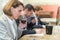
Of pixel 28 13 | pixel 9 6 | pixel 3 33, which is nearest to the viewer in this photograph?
pixel 3 33

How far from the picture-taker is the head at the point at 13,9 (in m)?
1.40

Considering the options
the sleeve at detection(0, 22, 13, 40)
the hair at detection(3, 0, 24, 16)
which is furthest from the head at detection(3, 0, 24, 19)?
the sleeve at detection(0, 22, 13, 40)

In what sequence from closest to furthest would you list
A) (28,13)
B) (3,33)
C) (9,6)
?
1. (3,33)
2. (9,6)
3. (28,13)

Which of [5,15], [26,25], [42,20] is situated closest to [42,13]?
[42,20]

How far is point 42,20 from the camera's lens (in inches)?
59.3

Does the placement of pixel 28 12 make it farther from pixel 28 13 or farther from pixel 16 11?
pixel 16 11

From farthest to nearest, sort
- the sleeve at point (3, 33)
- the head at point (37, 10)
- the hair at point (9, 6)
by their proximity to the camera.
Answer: the head at point (37, 10) < the hair at point (9, 6) < the sleeve at point (3, 33)

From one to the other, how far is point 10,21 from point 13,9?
138 millimetres

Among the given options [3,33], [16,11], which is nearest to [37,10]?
[16,11]

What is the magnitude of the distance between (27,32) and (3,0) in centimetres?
47

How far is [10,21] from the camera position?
142cm

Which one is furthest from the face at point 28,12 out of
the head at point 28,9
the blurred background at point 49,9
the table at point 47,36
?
the table at point 47,36

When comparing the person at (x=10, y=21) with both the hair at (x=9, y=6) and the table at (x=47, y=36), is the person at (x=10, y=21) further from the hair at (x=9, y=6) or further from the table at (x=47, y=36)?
the table at (x=47, y=36)

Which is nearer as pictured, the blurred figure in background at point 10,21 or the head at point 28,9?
the blurred figure in background at point 10,21
